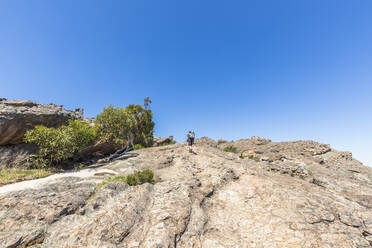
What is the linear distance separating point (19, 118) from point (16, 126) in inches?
52.5

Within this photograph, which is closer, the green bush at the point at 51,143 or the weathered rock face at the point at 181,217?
the weathered rock face at the point at 181,217

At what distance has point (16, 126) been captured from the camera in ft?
74.8

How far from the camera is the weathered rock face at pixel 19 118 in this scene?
72.4 ft

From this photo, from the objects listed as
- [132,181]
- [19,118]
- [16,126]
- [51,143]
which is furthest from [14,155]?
[132,181]

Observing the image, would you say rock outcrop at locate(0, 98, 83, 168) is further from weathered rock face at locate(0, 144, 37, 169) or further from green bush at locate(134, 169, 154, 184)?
green bush at locate(134, 169, 154, 184)

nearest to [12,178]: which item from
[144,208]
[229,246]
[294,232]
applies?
[144,208]

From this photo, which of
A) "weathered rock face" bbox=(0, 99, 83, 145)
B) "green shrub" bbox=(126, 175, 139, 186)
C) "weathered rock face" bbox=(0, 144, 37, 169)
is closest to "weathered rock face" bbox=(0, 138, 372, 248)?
"green shrub" bbox=(126, 175, 139, 186)

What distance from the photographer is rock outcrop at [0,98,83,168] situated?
22.0m

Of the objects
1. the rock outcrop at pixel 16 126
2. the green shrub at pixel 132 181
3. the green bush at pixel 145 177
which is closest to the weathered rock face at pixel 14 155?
the rock outcrop at pixel 16 126

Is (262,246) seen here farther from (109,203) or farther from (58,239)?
(58,239)

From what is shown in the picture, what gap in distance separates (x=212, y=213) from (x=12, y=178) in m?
20.5

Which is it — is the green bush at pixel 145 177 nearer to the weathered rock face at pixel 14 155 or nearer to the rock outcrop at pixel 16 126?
the weathered rock face at pixel 14 155

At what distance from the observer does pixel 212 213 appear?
10.9 meters

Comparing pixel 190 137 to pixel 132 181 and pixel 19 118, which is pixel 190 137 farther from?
pixel 19 118
